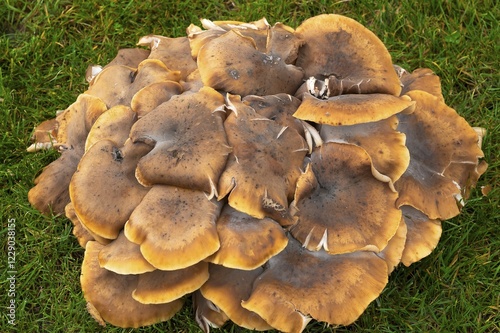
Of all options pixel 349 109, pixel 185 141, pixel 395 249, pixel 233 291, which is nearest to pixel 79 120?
pixel 185 141

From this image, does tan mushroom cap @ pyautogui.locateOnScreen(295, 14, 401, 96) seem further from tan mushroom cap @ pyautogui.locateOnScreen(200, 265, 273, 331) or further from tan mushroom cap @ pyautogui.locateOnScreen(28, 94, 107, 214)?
tan mushroom cap @ pyautogui.locateOnScreen(28, 94, 107, 214)

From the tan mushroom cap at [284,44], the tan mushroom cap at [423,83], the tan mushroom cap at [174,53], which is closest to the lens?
the tan mushroom cap at [284,44]

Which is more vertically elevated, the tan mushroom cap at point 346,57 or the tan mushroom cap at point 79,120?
the tan mushroom cap at point 346,57

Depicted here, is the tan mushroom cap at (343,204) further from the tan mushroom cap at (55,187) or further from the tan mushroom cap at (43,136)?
the tan mushroom cap at (43,136)

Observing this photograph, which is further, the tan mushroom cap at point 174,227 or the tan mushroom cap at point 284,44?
the tan mushroom cap at point 284,44

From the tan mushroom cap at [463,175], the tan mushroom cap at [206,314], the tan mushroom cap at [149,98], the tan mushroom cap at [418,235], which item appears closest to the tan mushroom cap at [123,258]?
the tan mushroom cap at [206,314]

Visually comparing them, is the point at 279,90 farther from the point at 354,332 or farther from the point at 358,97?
the point at 354,332

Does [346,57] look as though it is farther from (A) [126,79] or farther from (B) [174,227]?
(B) [174,227]

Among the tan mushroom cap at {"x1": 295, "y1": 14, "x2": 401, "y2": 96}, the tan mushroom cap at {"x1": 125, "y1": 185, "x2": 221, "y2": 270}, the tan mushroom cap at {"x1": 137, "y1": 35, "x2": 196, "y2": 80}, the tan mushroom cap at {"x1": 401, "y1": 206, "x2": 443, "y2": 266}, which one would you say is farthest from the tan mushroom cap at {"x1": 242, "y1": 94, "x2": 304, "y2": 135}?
the tan mushroom cap at {"x1": 401, "y1": 206, "x2": 443, "y2": 266}
